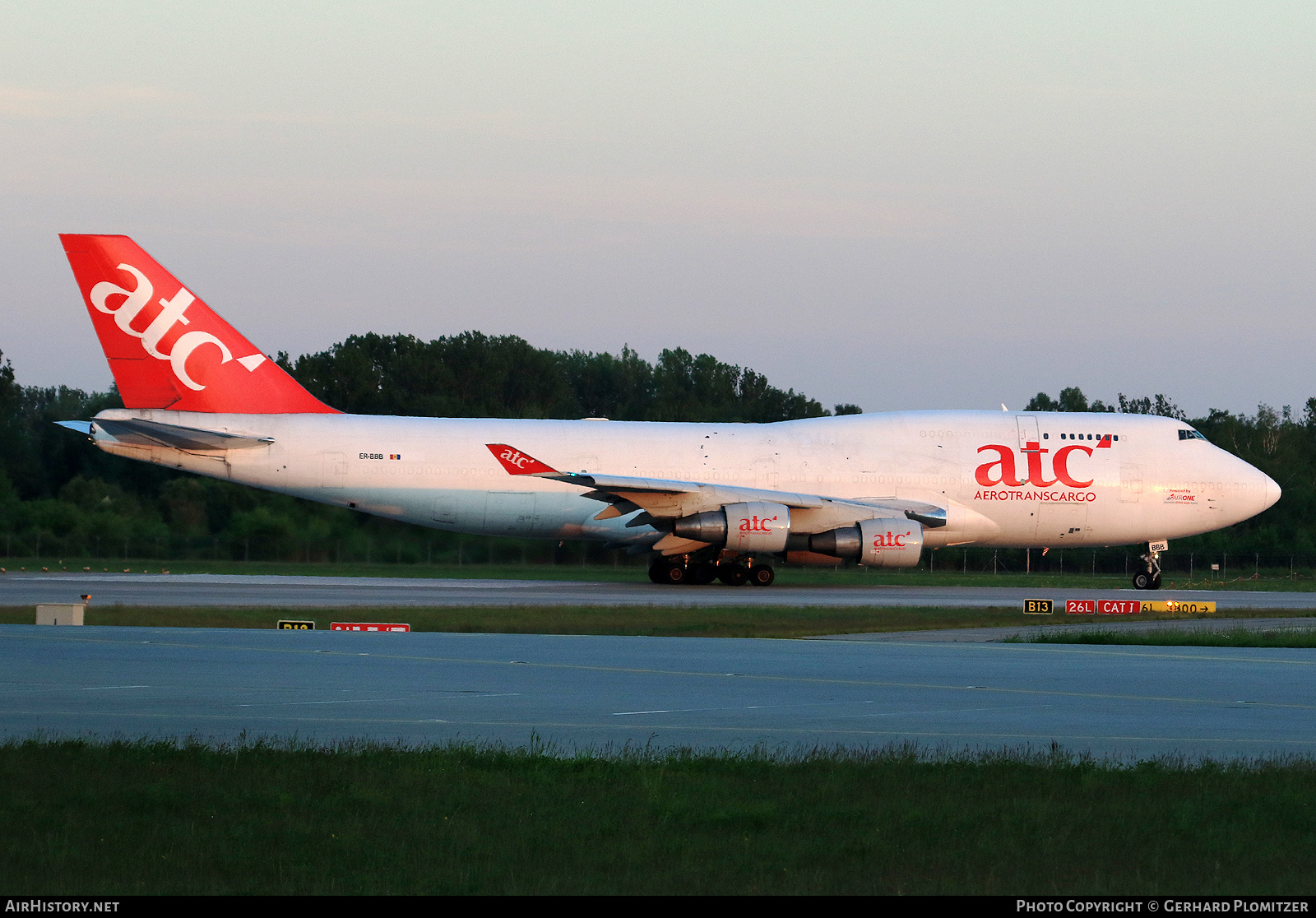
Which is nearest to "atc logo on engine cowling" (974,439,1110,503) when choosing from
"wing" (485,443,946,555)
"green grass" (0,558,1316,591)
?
"wing" (485,443,946,555)

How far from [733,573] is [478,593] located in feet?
24.8

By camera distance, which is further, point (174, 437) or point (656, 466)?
point (656, 466)

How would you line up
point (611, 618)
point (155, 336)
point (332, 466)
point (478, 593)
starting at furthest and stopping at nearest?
point (332, 466), point (155, 336), point (478, 593), point (611, 618)

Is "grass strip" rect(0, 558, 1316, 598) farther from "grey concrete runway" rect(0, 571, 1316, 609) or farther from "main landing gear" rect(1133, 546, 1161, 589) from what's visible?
"grey concrete runway" rect(0, 571, 1316, 609)

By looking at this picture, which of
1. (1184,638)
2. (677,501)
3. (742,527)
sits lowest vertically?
(1184,638)

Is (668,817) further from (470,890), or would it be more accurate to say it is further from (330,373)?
(330,373)

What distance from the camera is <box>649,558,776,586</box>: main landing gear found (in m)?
33.4

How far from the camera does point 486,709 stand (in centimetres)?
1092

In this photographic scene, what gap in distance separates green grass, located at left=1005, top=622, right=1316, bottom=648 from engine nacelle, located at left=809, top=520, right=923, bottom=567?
11.8m

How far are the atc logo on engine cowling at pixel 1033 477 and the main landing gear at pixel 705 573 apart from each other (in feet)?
18.3

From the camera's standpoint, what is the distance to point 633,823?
6.73 metres

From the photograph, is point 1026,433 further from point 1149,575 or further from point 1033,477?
point 1149,575

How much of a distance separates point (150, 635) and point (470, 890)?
42.2 feet

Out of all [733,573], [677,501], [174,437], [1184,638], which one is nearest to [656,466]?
[677,501]
